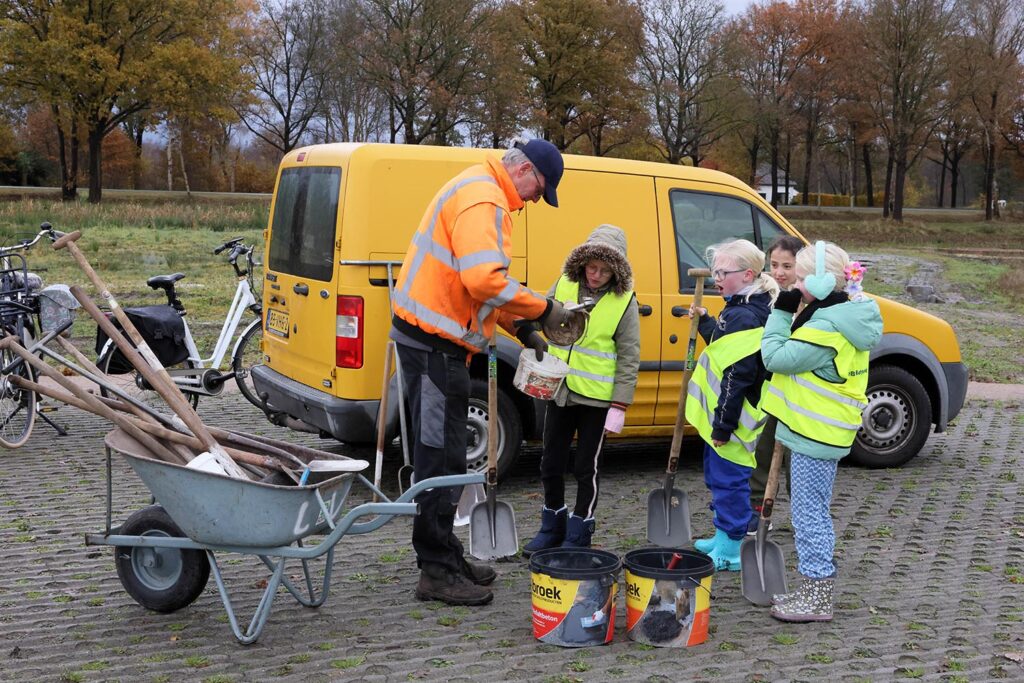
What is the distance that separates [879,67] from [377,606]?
151ft

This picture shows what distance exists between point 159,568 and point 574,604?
1.87 m

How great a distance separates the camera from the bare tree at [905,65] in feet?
148

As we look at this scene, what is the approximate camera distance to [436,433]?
16.5 feet

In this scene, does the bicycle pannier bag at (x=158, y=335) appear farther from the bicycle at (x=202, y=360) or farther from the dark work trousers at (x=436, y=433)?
the dark work trousers at (x=436, y=433)

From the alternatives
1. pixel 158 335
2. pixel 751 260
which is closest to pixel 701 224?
pixel 751 260

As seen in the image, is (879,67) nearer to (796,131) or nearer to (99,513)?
(796,131)

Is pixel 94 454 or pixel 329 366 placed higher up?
pixel 329 366

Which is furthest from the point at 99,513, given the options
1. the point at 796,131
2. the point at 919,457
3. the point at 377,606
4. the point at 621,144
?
the point at 796,131

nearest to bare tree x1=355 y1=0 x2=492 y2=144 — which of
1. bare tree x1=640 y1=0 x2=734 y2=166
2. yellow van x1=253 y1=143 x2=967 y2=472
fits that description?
bare tree x1=640 y1=0 x2=734 y2=166

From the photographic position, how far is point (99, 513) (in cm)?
665

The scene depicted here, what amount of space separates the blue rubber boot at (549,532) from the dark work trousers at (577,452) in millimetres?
35

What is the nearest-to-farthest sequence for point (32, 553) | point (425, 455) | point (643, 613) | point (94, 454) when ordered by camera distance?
point (643, 613) < point (425, 455) < point (32, 553) < point (94, 454)

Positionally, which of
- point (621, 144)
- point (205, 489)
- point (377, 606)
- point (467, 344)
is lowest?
point (377, 606)

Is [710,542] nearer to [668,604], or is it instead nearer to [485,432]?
[668,604]
